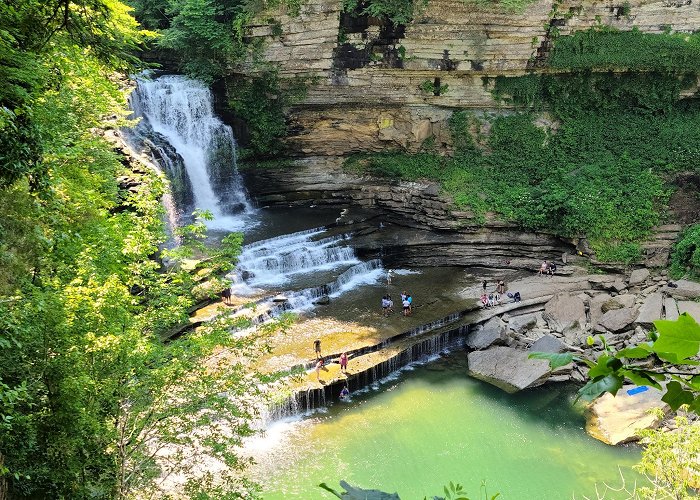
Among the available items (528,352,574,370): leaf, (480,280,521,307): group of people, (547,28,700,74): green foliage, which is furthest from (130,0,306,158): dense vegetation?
(528,352,574,370): leaf

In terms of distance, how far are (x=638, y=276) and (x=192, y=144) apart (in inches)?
719

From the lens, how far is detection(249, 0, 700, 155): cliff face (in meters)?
22.6

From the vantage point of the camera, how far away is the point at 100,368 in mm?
6484

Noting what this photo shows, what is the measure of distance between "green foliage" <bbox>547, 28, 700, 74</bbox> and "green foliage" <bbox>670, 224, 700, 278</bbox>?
7.12m

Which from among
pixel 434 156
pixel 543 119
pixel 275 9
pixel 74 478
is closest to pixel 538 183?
pixel 543 119

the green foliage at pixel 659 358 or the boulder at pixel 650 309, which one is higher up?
the green foliage at pixel 659 358

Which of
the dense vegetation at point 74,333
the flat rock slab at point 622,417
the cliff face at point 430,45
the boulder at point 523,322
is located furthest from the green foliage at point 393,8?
the flat rock slab at point 622,417

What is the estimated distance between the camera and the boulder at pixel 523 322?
18016 mm

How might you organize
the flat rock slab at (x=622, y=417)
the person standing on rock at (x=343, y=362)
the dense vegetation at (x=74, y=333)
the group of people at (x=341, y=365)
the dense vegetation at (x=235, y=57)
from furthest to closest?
→ the dense vegetation at (x=235, y=57) < the person standing on rock at (x=343, y=362) < the group of people at (x=341, y=365) < the flat rock slab at (x=622, y=417) < the dense vegetation at (x=74, y=333)

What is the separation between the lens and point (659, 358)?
162cm

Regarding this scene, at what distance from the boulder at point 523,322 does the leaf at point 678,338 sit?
17.2 m

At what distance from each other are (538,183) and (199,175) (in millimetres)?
14421

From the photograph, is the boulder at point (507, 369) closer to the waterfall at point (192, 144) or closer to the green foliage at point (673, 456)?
the green foliage at point (673, 456)

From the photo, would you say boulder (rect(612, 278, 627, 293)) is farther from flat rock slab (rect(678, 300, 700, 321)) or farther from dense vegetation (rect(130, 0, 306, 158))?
dense vegetation (rect(130, 0, 306, 158))
